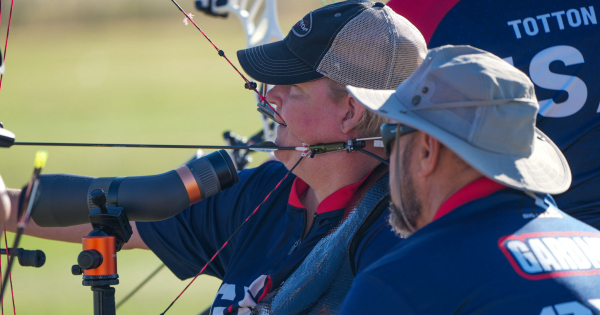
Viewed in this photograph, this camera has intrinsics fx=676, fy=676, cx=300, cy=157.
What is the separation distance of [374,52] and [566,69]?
0.75 meters

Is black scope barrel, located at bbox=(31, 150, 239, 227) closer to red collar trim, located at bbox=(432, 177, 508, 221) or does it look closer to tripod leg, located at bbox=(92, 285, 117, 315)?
tripod leg, located at bbox=(92, 285, 117, 315)

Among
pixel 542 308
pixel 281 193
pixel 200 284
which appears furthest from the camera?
pixel 200 284

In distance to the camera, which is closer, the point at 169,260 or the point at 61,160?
the point at 169,260

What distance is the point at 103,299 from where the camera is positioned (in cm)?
144

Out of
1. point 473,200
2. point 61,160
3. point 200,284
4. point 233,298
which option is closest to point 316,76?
point 233,298

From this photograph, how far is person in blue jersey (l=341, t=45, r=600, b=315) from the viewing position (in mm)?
984

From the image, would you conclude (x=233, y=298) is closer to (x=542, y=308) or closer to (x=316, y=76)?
(x=316, y=76)

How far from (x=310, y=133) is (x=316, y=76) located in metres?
0.14

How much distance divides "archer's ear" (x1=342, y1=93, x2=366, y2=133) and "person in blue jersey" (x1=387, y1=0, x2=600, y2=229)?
1.96 ft

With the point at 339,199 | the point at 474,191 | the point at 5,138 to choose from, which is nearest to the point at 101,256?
the point at 5,138

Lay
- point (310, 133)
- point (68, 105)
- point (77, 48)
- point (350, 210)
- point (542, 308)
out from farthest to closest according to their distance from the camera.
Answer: point (77, 48) < point (68, 105) < point (310, 133) < point (350, 210) < point (542, 308)

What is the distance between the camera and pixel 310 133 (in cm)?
169

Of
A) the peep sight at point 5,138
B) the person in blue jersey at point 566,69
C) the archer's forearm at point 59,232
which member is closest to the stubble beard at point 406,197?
the peep sight at point 5,138

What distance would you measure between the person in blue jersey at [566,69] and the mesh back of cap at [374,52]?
0.55 meters
